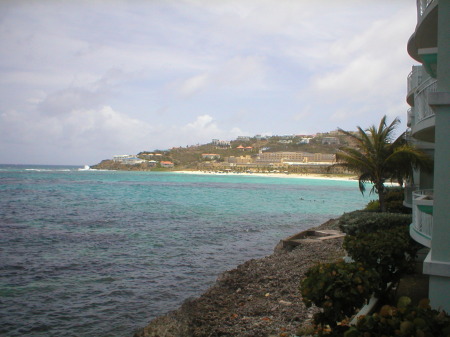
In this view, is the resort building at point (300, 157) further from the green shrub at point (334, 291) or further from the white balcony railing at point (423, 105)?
the green shrub at point (334, 291)

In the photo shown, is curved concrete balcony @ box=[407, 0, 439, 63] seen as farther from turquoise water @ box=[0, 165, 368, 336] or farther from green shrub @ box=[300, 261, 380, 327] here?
turquoise water @ box=[0, 165, 368, 336]

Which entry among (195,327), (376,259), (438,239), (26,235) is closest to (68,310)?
(195,327)

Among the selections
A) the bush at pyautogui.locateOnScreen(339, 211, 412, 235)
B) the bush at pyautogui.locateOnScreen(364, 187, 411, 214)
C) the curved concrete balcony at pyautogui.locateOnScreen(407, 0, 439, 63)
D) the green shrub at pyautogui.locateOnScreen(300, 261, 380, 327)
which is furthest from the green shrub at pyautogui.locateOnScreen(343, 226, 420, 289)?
the bush at pyautogui.locateOnScreen(364, 187, 411, 214)

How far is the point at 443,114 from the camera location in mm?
7641

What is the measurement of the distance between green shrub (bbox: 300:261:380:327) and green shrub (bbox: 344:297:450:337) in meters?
1.52

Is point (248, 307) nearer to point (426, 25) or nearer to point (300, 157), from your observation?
point (426, 25)

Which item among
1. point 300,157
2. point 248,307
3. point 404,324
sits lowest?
point 248,307

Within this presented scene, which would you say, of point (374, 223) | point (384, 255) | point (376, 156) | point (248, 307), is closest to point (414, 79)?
point (376, 156)

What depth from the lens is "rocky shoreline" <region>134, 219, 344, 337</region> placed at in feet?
31.8

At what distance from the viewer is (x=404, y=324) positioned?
4.36 metres

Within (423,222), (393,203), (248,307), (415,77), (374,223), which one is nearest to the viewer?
(423,222)

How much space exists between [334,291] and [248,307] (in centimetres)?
528

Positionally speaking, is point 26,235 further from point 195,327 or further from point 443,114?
point 443,114

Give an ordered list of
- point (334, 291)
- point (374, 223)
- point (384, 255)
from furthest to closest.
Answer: point (374, 223) < point (384, 255) < point (334, 291)
